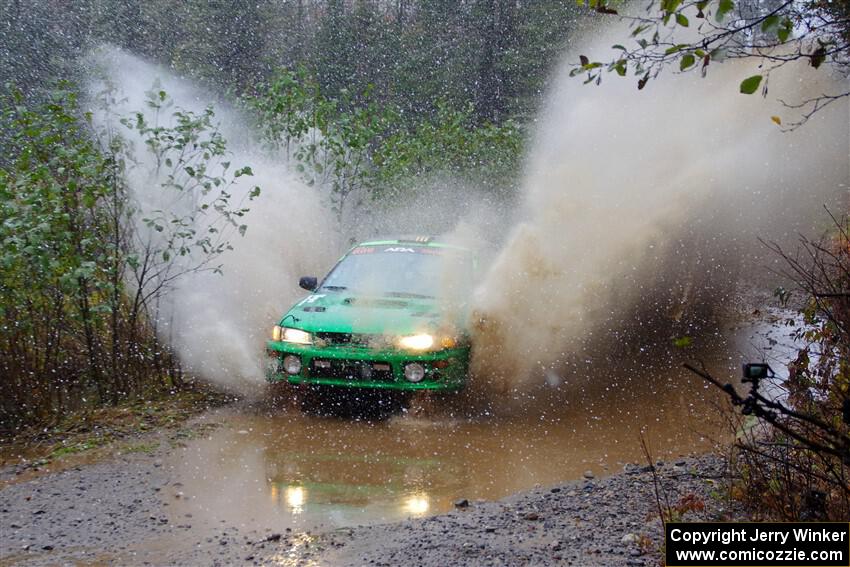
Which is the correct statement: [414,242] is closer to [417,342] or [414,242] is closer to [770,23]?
[417,342]

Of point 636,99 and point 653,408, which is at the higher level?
point 636,99

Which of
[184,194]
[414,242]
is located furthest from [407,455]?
[184,194]

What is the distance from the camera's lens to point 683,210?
1266 cm

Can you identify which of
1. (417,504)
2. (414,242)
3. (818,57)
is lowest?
(417,504)

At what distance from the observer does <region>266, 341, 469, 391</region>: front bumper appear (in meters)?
7.73

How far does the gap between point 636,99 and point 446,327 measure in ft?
22.8

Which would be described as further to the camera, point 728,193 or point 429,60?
point 429,60

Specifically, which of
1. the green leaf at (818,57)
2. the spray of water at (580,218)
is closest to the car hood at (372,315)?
the spray of water at (580,218)

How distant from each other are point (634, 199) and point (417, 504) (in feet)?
25.0

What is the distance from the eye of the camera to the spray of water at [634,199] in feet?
32.7

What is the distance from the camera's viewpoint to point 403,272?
9242mm

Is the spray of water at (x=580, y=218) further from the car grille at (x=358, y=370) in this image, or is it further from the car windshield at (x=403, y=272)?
the car grille at (x=358, y=370)

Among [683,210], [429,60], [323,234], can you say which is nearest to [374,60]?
[429,60]

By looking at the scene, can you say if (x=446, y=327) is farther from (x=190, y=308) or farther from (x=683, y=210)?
(x=683, y=210)
